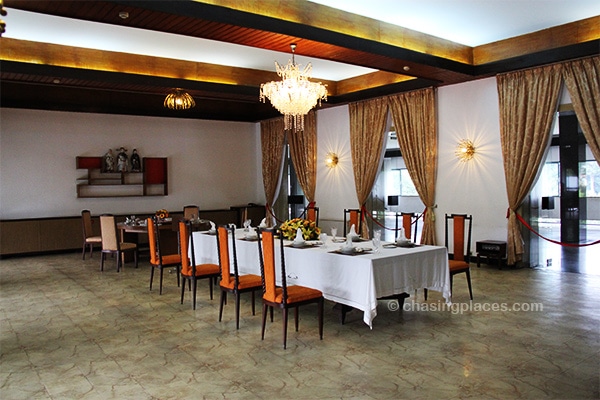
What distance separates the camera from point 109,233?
8.83m

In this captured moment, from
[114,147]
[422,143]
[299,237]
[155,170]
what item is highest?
[114,147]

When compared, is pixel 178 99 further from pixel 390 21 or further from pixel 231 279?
pixel 231 279

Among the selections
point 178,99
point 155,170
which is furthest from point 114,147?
point 178,99

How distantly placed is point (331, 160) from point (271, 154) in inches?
95.4

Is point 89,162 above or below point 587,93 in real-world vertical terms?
below

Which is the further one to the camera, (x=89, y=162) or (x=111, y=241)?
(x=89, y=162)

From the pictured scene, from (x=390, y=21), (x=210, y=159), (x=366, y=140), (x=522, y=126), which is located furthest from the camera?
(x=210, y=159)

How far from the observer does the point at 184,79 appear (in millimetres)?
8797

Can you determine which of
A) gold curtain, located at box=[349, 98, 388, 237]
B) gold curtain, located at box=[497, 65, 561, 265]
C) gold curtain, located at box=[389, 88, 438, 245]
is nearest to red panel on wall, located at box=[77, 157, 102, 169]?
gold curtain, located at box=[349, 98, 388, 237]

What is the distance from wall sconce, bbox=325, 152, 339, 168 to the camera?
1134 centimetres

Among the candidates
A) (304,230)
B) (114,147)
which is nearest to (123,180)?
(114,147)

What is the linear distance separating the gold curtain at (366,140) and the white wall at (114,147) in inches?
160

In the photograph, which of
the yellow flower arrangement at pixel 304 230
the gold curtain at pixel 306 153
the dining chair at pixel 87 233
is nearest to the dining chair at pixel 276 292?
the yellow flower arrangement at pixel 304 230

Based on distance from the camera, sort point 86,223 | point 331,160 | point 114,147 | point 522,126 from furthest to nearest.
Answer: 1. point 114,147
2. point 331,160
3. point 86,223
4. point 522,126
